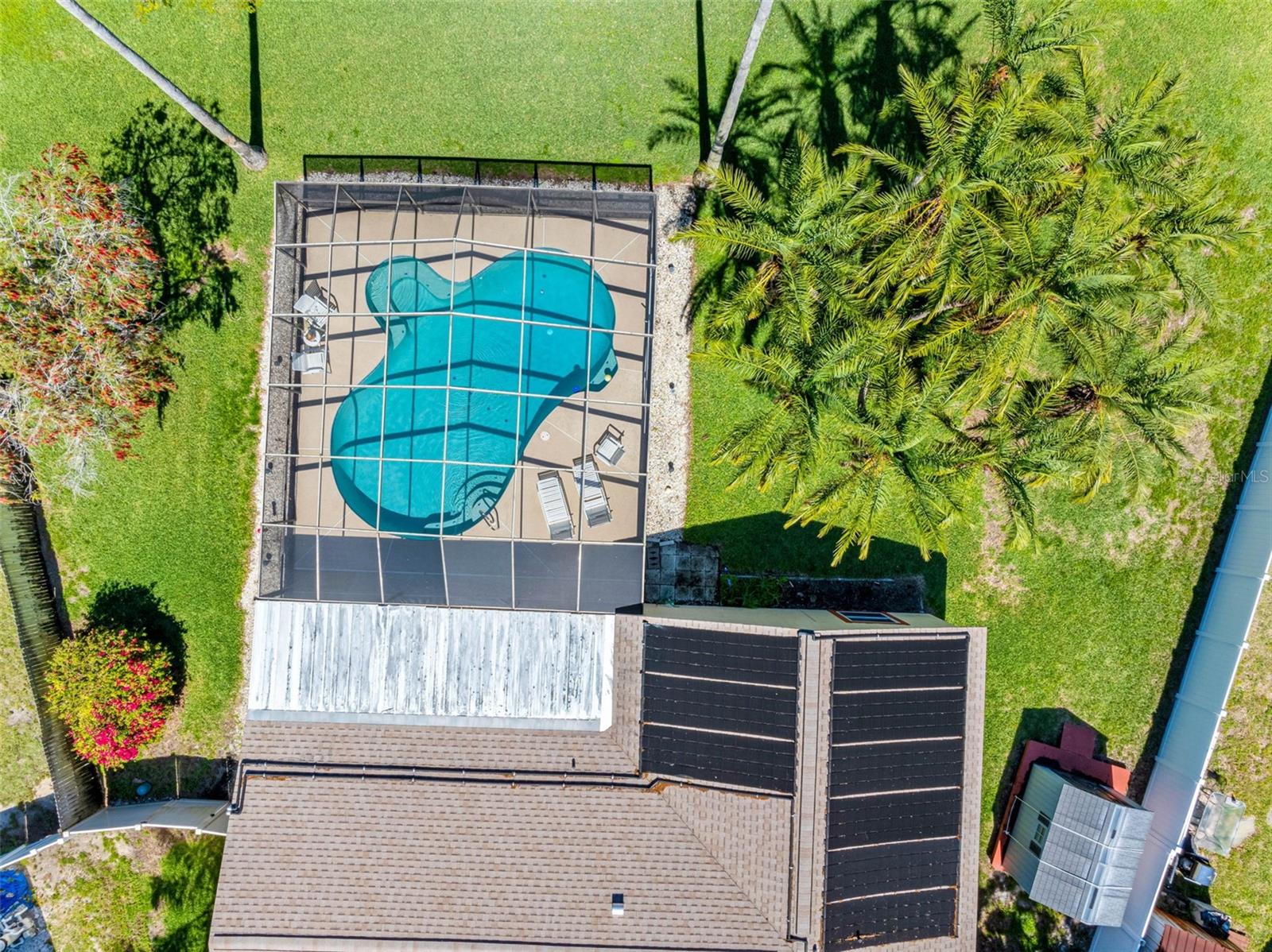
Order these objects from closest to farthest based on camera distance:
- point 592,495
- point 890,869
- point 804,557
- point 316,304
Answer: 1. point 890,869
2. point 592,495
3. point 316,304
4. point 804,557

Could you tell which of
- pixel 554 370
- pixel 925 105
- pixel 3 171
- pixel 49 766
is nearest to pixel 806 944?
pixel 554 370

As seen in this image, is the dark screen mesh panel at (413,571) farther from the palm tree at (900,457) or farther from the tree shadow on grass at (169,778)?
the palm tree at (900,457)

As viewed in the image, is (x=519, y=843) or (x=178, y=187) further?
(x=178, y=187)

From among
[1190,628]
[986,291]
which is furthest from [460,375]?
[1190,628]

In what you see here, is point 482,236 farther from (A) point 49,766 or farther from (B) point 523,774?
(A) point 49,766

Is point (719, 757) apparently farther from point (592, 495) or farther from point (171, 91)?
point (171, 91)

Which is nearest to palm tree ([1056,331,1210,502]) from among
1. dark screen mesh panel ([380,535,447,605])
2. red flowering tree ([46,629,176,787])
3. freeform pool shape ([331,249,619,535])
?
freeform pool shape ([331,249,619,535])

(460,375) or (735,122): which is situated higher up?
(735,122)
